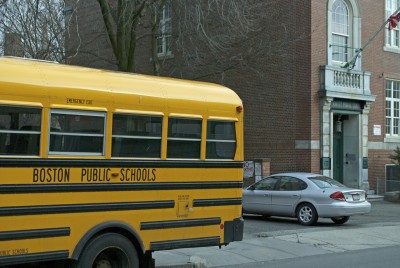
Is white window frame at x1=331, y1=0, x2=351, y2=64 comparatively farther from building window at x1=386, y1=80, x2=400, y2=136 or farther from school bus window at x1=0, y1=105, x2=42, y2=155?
school bus window at x1=0, y1=105, x2=42, y2=155

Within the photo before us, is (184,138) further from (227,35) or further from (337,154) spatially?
(337,154)

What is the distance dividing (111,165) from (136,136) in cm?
58

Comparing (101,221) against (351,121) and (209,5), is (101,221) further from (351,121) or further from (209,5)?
(351,121)

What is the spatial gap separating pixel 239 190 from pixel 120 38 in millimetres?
9327

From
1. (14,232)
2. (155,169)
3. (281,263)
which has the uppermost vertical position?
(155,169)

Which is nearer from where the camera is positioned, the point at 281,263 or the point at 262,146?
the point at 281,263

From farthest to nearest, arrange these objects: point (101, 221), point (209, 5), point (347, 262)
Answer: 1. point (209, 5)
2. point (347, 262)
3. point (101, 221)

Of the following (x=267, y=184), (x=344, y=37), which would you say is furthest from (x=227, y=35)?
(x=344, y=37)

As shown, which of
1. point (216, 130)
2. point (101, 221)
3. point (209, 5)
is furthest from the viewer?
point (209, 5)

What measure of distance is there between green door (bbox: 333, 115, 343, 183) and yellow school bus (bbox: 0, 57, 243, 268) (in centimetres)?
1581

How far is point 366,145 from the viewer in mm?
23688

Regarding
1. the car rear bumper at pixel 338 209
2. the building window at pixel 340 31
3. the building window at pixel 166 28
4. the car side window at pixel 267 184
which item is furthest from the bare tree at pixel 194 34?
the car rear bumper at pixel 338 209

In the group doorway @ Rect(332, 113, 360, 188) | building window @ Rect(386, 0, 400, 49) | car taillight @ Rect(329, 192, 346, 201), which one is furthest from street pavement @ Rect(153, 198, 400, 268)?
building window @ Rect(386, 0, 400, 49)

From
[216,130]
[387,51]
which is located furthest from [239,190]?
[387,51]
